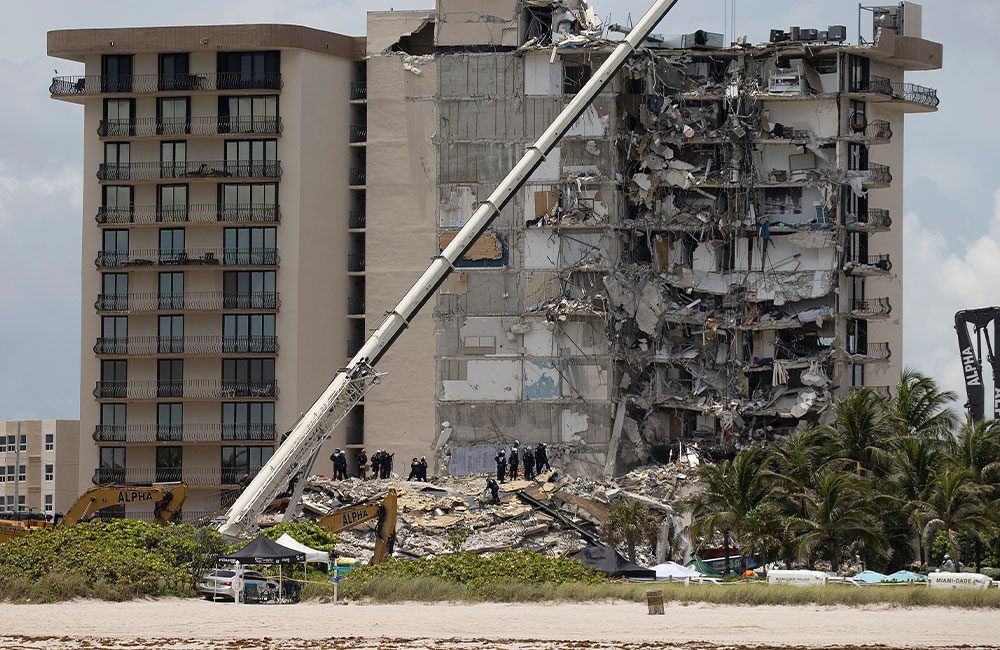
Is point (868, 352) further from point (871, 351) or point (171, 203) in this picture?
point (171, 203)

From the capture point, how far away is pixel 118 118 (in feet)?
307

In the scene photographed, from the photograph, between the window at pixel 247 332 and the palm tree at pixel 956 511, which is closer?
the palm tree at pixel 956 511

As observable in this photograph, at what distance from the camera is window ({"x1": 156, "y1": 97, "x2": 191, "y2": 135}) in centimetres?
9275

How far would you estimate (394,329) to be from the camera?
69.6 m

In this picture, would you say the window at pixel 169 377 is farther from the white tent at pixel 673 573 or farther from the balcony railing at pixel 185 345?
the white tent at pixel 673 573

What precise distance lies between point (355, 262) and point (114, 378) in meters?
11.6

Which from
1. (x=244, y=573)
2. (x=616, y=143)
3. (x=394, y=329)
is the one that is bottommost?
(x=244, y=573)

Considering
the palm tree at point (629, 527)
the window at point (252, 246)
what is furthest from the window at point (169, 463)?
the palm tree at point (629, 527)

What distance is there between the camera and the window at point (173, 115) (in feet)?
304

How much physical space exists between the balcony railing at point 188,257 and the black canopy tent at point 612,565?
3178cm

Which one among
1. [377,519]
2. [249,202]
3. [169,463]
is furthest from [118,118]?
[377,519]

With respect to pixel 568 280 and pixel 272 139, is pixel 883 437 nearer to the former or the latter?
pixel 568 280

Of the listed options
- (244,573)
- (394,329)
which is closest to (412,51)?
(394,329)

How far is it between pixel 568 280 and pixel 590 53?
9351 mm
